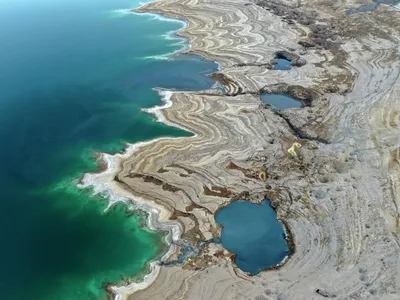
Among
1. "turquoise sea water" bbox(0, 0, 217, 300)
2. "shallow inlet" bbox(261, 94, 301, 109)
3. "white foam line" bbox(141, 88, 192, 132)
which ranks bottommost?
"turquoise sea water" bbox(0, 0, 217, 300)

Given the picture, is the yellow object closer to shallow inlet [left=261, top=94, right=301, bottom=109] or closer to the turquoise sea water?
shallow inlet [left=261, top=94, right=301, bottom=109]

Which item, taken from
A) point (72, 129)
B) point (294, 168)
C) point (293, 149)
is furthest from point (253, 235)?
point (72, 129)

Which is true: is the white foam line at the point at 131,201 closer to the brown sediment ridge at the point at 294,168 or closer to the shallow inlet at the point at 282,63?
the brown sediment ridge at the point at 294,168

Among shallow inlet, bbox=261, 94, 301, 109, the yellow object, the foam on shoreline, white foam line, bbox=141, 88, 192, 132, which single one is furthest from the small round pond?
shallow inlet, bbox=261, 94, 301, 109

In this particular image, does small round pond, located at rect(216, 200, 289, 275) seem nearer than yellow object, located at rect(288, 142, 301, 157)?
Yes

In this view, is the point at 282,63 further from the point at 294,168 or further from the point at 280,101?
the point at 294,168

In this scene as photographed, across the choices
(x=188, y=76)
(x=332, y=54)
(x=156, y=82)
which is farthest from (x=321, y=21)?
(x=156, y=82)
